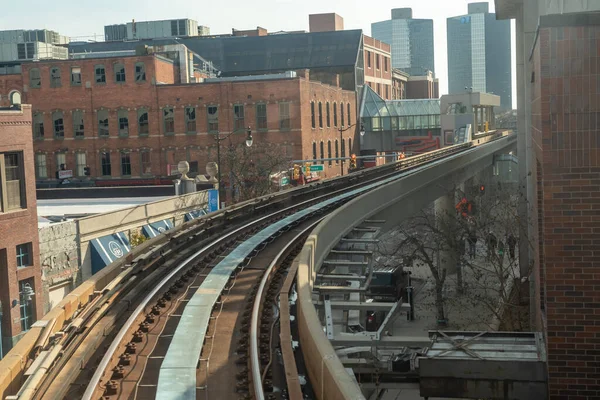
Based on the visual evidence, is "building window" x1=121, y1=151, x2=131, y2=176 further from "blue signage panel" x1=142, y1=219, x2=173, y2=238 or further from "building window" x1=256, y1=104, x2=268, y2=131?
"blue signage panel" x1=142, y1=219, x2=173, y2=238

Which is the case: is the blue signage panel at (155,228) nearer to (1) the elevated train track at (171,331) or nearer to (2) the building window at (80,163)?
(1) the elevated train track at (171,331)

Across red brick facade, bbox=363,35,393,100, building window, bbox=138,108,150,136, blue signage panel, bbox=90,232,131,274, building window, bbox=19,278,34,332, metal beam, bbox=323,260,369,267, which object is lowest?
building window, bbox=19,278,34,332

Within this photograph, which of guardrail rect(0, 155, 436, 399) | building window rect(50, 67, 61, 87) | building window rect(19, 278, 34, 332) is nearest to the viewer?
guardrail rect(0, 155, 436, 399)

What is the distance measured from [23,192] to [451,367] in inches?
941

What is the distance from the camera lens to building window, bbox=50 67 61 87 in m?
68.8

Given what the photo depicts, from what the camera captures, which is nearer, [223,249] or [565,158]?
[565,158]

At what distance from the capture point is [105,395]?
11.1 metres

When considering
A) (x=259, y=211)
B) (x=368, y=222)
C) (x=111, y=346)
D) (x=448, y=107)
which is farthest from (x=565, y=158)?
(x=448, y=107)

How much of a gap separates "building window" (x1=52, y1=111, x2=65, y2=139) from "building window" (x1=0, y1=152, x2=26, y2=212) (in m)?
36.6

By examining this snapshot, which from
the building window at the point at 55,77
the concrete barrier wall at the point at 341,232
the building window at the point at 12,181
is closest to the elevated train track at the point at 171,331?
the concrete barrier wall at the point at 341,232

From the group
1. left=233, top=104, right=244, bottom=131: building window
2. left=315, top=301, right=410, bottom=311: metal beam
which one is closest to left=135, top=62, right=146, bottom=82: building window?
left=233, top=104, right=244, bottom=131: building window

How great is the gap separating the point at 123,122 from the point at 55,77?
6.48 m

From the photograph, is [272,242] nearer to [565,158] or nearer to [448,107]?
[565,158]

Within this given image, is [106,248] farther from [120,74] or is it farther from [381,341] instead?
[120,74]
